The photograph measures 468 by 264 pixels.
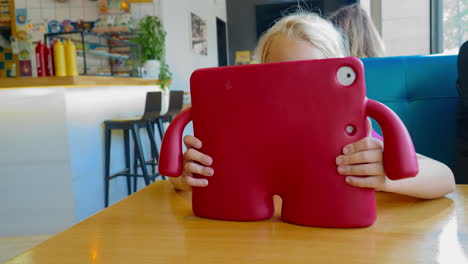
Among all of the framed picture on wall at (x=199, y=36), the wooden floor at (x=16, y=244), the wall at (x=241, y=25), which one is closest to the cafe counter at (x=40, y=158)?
the wooden floor at (x=16, y=244)

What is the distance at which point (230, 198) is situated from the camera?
583 mm

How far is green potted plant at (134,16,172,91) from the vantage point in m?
5.43

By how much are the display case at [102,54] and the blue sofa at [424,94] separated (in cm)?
253

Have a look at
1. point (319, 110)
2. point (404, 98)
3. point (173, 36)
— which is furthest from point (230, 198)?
point (173, 36)

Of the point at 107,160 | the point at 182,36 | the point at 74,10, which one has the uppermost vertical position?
the point at 74,10

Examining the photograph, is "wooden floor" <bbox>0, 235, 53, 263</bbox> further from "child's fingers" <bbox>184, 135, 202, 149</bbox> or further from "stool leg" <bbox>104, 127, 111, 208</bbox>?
"child's fingers" <bbox>184, 135, 202, 149</bbox>

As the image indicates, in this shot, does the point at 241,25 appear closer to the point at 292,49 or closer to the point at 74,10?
the point at 74,10

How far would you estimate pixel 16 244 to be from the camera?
2.98 meters

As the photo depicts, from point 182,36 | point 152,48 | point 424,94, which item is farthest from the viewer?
point 182,36

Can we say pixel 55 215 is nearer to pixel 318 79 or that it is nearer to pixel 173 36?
pixel 318 79

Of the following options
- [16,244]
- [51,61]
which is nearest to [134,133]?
[51,61]

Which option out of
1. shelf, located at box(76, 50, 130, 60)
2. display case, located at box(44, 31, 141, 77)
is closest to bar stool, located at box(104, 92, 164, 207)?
display case, located at box(44, 31, 141, 77)

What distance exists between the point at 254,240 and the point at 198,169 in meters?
0.15

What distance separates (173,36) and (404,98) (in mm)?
5223
